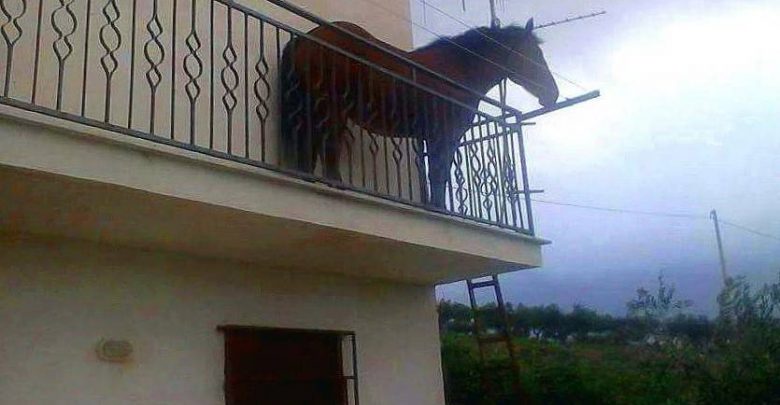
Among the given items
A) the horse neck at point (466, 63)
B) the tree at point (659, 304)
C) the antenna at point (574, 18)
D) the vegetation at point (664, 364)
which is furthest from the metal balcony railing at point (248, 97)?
the tree at point (659, 304)

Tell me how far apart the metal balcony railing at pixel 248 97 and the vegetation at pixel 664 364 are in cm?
234

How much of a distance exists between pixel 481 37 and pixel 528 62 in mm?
598

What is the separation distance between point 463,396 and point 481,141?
6.90 metres

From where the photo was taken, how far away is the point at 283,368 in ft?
19.5

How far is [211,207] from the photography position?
14.8 ft

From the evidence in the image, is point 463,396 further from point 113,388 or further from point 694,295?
point 113,388

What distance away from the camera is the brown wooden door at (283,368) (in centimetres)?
563

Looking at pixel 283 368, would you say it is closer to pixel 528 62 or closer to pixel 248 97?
pixel 248 97

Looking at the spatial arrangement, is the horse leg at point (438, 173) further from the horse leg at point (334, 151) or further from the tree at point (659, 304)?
the tree at point (659, 304)

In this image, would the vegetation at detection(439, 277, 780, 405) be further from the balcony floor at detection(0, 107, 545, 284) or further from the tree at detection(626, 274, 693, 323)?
the balcony floor at detection(0, 107, 545, 284)

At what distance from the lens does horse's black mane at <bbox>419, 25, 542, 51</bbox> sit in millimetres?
7172

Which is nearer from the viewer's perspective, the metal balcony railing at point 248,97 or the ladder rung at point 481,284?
the metal balcony railing at point 248,97

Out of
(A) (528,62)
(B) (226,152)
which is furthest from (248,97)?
(A) (528,62)

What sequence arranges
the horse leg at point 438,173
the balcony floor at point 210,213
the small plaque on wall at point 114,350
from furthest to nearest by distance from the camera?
the horse leg at point 438,173, the small plaque on wall at point 114,350, the balcony floor at point 210,213
